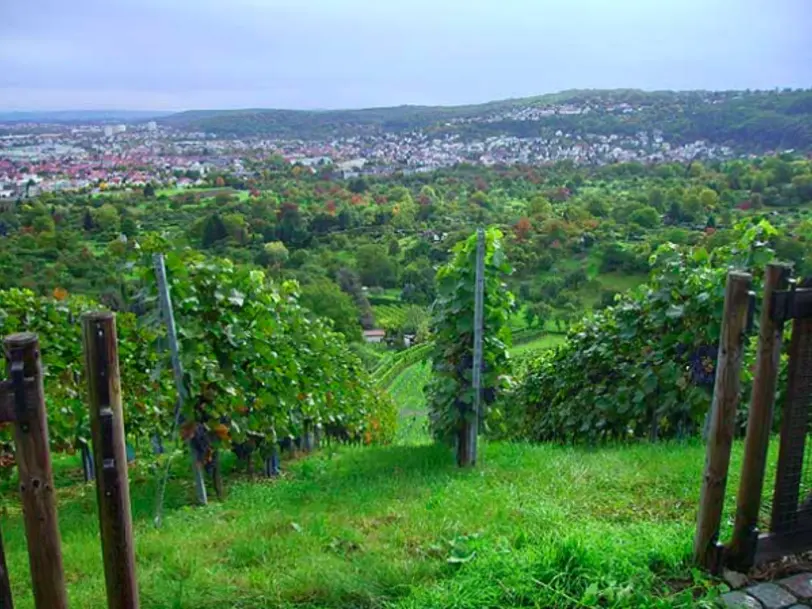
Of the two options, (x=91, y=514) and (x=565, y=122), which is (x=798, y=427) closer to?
(x=91, y=514)

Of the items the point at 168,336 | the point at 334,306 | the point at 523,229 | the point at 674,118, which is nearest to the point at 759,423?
the point at 168,336

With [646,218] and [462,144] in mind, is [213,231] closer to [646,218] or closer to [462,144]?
[646,218]

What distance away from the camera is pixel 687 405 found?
6766 mm

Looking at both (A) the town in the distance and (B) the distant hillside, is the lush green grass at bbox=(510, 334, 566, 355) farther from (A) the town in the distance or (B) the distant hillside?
(B) the distant hillside

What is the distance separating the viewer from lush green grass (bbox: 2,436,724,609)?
3426mm

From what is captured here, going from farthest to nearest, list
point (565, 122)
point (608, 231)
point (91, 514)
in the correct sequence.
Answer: point (565, 122) < point (608, 231) < point (91, 514)

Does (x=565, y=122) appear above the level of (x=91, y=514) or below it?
above

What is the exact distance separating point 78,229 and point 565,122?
5313 inches

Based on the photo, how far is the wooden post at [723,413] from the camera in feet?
11.1

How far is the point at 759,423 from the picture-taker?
11.4 ft

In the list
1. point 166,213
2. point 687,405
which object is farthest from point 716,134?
point 687,405

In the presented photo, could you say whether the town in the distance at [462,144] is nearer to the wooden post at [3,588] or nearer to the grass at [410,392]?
the grass at [410,392]

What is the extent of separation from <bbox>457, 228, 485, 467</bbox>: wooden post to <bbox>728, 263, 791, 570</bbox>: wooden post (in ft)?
9.63

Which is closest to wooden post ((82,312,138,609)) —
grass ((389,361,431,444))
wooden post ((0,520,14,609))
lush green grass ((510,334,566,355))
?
wooden post ((0,520,14,609))
